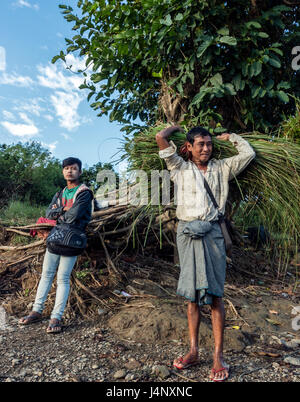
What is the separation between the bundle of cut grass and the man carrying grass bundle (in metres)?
0.13

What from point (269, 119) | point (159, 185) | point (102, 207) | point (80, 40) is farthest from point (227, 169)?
point (80, 40)

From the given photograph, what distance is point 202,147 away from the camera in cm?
230

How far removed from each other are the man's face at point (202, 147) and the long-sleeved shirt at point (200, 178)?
3.2 inches

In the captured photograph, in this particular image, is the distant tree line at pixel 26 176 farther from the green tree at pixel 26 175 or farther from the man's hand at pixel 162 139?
the man's hand at pixel 162 139

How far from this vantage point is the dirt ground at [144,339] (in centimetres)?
215

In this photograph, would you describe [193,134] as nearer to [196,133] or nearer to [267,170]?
[196,133]

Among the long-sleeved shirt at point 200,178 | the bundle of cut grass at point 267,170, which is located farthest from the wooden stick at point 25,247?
the long-sleeved shirt at point 200,178

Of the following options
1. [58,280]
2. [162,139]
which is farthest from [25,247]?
[162,139]

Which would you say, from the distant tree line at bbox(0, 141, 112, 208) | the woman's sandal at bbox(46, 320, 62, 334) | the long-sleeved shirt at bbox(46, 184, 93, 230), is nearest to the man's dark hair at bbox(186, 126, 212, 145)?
the long-sleeved shirt at bbox(46, 184, 93, 230)

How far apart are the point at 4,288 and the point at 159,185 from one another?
2.54 metres

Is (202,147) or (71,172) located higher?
(202,147)

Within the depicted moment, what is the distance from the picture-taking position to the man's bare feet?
216cm

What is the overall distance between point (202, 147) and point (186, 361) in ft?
5.04

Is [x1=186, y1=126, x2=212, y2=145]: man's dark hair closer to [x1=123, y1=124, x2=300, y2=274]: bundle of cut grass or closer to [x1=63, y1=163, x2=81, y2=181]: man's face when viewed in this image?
[x1=123, y1=124, x2=300, y2=274]: bundle of cut grass
